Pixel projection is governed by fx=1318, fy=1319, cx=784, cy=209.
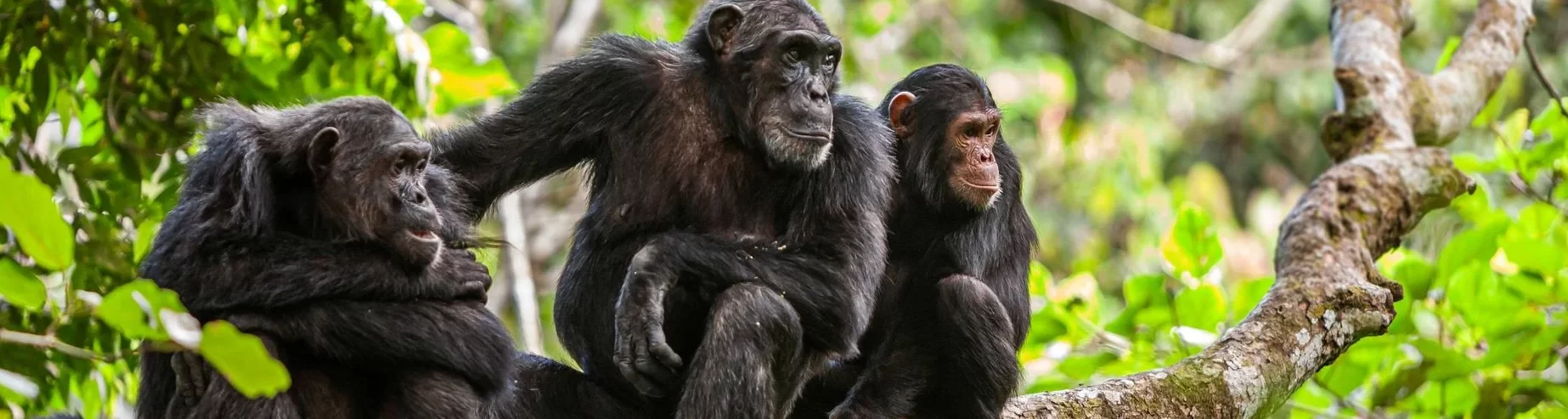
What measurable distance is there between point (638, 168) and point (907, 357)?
101 cm

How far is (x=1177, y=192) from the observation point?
489 inches

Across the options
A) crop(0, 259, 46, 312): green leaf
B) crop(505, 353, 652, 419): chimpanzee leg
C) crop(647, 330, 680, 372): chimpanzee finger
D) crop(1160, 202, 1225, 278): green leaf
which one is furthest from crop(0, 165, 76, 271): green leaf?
crop(1160, 202, 1225, 278): green leaf

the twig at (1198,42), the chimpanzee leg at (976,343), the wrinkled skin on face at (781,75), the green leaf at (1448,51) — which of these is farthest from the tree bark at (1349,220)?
the twig at (1198,42)

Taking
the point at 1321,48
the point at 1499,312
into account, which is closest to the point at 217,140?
the point at 1499,312

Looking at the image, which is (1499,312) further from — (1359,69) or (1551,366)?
(1359,69)

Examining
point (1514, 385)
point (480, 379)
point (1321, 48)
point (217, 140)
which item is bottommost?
point (480, 379)

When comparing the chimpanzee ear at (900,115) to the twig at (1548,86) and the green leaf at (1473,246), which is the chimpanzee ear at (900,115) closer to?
the green leaf at (1473,246)

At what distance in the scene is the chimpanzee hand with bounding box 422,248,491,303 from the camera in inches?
130

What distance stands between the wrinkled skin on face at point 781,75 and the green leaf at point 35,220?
6.86 feet

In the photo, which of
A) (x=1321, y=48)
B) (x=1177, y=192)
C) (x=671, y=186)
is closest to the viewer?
(x=671, y=186)

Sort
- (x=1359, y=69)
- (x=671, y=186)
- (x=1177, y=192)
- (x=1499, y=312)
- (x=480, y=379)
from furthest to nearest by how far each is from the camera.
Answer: (x=1177, y=192) < (x=1359, y=69) < (x=1499, y=312) < (x=671, y=186) < (x=480, y=379)

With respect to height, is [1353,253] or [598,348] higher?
[1353,253]

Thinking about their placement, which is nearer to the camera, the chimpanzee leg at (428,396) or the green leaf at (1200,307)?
the chimpanzee leg at (428,396)

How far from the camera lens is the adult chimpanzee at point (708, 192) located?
346 cm
